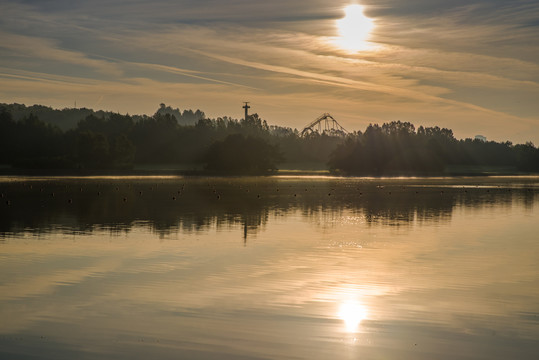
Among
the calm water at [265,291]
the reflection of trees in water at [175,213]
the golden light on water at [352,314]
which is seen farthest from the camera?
the reflection of trees in water at [175,213]

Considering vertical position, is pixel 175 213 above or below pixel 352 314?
A: above

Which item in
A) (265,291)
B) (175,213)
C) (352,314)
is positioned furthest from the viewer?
(175,213)

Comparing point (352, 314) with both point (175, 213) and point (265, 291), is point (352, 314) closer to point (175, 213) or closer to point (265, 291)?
point (265, 291)

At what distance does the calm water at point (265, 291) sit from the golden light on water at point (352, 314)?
0.05 m

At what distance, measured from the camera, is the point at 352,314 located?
17406 mm

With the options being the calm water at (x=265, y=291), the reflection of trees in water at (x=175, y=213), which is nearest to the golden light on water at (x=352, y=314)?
the calm water at (x=265, y=291)

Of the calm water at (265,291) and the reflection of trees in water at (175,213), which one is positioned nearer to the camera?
the calm water at (265,291)

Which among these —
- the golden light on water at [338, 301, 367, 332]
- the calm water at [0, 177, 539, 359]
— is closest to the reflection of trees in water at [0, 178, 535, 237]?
the calm water at [0, 177, 539, 359]

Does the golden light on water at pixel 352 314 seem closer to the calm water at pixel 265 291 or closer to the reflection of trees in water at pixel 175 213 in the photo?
the calm water at pixel 265 291

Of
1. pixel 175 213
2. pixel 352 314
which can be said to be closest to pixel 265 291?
pixel 352 314

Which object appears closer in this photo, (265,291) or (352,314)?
(352,314)

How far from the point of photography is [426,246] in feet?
105

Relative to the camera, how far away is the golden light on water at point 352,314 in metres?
16.3

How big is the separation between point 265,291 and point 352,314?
12.7 feet
